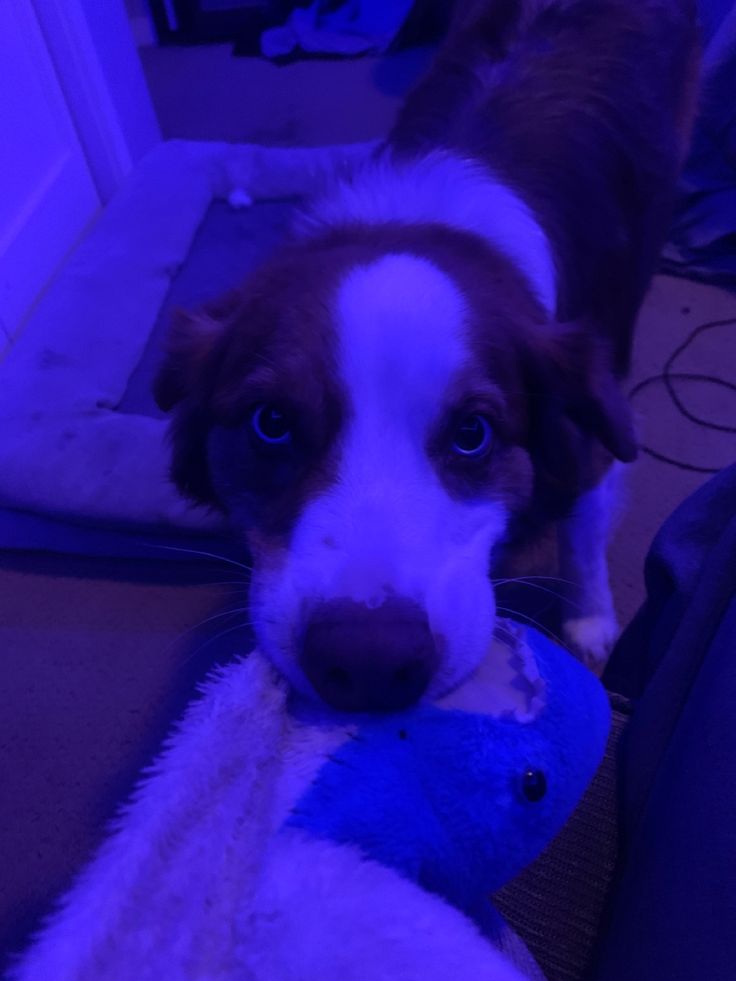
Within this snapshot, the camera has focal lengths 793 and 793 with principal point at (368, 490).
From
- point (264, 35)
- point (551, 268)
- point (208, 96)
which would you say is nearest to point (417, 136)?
point (551, 268)

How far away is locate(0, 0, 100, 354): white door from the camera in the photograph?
2812mm

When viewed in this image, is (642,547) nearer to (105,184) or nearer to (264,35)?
Result: (105,184)

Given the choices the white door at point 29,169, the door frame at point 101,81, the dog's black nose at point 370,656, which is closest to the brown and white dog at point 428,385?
the dog's black nose at point 370,656

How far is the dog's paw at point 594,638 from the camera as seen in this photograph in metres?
1.97

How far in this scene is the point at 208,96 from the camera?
188 inches

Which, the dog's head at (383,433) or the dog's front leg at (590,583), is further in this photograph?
the dog's front leg at (590,583)

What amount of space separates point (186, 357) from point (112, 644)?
35.5 inches

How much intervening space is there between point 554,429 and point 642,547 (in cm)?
89

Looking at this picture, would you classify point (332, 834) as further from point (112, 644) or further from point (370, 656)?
point (112, 644)

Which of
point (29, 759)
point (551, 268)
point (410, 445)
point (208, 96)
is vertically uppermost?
point (410, 445)

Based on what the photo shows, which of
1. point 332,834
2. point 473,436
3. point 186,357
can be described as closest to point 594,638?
point 473,436

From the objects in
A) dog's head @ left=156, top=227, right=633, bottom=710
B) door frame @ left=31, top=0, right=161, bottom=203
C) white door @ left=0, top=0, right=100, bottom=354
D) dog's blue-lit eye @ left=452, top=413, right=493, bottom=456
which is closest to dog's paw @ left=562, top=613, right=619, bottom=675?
dog's head @ left=156, top=227, right=633, bottom=710

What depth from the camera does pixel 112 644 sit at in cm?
208

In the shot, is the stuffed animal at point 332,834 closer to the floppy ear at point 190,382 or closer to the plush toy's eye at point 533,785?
the plush toy's eye at point 533,785
